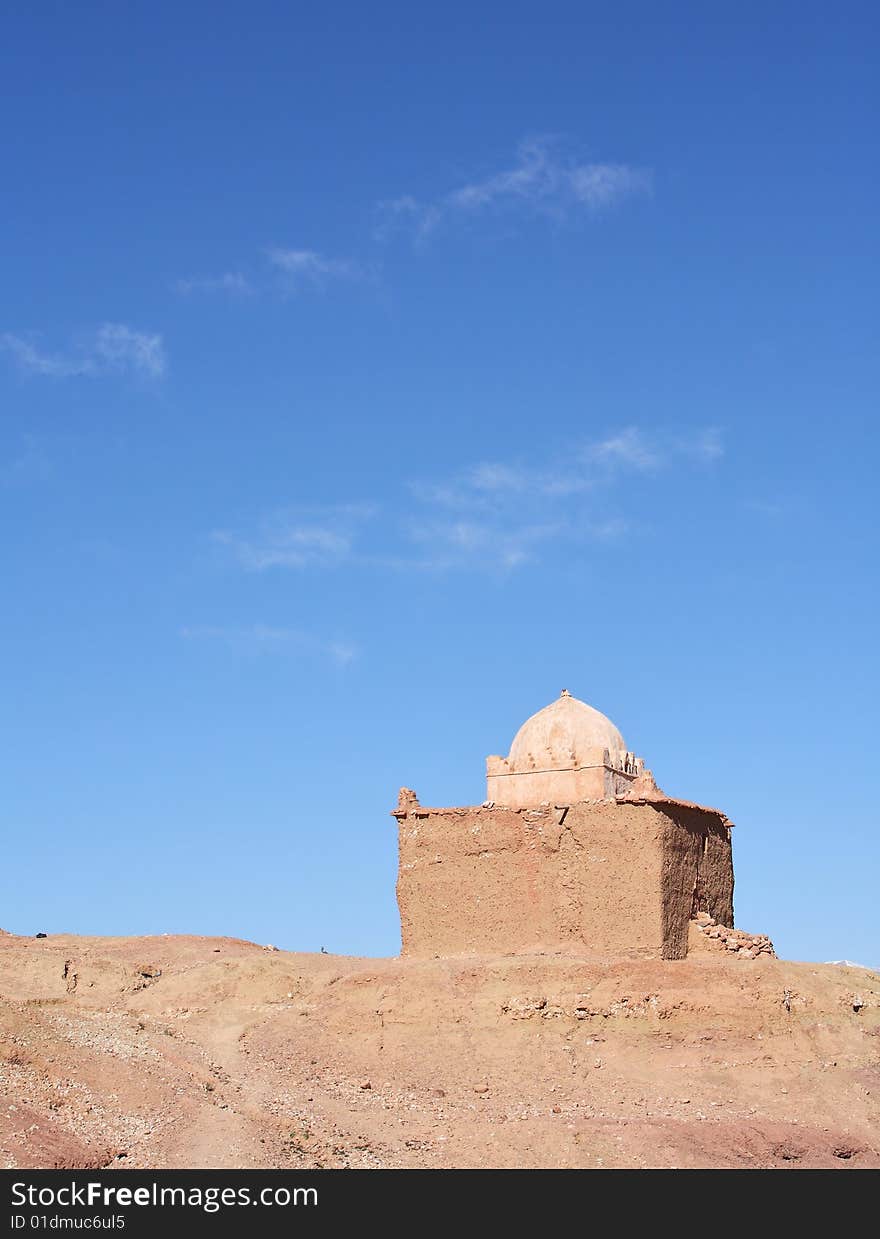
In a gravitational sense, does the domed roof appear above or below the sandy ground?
above

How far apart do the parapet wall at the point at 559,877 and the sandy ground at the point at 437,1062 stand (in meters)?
0.78

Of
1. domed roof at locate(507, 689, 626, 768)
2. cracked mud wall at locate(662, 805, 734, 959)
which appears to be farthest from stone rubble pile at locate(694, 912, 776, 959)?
domed roof at locate(507, 689, 626, 768)

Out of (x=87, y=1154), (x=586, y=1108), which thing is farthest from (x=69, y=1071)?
(x=586, y=1108)

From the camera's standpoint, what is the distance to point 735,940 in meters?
26.5

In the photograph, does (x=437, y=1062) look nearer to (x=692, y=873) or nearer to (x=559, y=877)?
(x=559, y=877)

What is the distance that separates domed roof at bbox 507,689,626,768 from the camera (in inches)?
1128

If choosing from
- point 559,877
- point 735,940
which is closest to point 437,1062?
point 559,877

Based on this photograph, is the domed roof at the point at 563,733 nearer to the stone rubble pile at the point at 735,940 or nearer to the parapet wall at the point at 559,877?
the parapet wall at the point at 559,877

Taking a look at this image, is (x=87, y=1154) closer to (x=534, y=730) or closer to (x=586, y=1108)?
(x=586, y=1108)

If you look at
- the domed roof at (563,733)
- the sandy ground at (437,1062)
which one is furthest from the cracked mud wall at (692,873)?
the domed roof at (563,733)

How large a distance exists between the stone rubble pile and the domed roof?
404cm

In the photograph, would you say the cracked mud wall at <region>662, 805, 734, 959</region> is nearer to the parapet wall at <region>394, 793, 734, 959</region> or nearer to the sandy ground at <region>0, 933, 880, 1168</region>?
the parapet wall at <region>394, 793, 734, 959</region>

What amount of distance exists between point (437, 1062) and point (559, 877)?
4419 mm
